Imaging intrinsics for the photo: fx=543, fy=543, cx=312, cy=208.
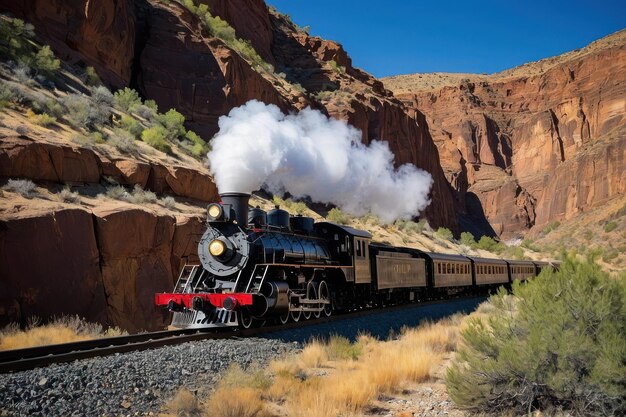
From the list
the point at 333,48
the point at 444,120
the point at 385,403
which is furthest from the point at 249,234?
the point at 444,120

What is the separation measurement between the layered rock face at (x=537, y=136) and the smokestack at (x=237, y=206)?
250ft

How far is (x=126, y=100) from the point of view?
31.1 m

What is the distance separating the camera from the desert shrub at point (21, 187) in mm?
14984

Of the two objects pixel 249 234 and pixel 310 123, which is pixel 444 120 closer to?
pixel 310 123

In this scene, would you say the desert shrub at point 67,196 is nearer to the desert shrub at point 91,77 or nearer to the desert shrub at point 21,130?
the desert shrub at point 21,130

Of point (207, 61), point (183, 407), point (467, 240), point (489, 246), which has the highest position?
point (207, 61)

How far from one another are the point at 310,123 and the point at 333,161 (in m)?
17.5

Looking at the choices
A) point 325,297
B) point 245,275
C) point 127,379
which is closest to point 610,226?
point 325,297

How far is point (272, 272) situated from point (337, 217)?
2793 cm

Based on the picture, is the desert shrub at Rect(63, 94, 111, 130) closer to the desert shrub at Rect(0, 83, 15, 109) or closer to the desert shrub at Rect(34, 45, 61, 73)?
the desert shrub at Rect(34, 45, 61, 73)

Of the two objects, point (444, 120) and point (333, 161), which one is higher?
point (444, 120)

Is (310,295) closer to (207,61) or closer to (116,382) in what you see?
(116,382)

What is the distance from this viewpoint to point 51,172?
1730 cm

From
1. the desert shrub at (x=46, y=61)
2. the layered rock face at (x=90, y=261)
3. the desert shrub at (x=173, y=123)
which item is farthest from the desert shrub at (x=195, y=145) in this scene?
the layered rock face at (x=90, y=261)
